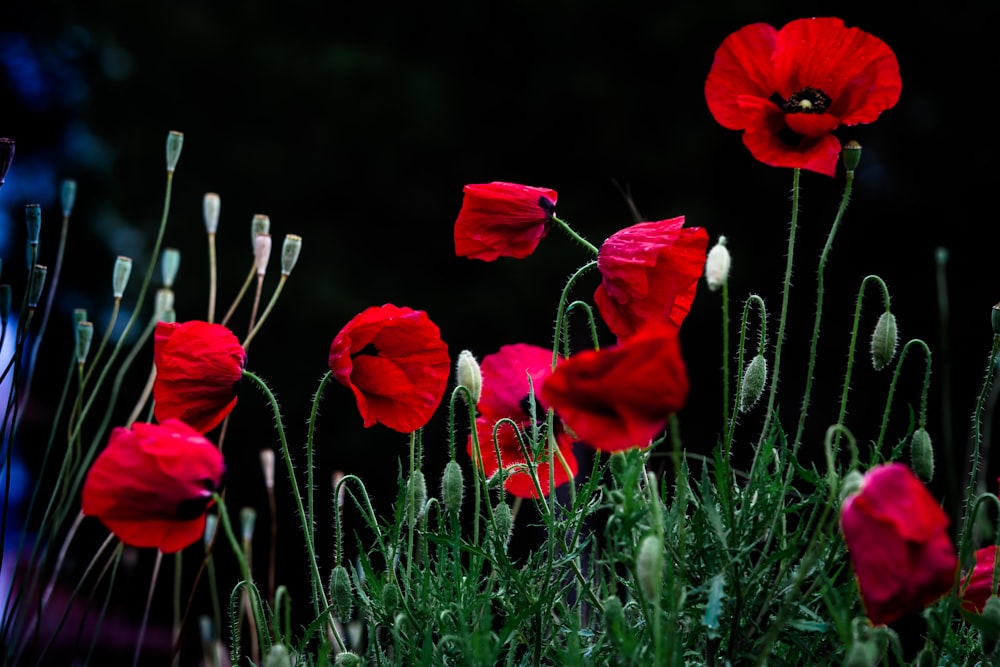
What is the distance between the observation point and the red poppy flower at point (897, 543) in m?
0.79

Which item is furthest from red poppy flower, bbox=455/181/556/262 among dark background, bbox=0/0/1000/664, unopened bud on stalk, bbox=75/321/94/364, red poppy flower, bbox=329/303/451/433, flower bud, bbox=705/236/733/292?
dark background, bbox=0/0/1000/664

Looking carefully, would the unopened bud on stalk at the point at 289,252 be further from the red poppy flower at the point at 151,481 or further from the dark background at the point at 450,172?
the dark background at the point at 450,172

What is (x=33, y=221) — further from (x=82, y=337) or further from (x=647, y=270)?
(x=647, y=270)

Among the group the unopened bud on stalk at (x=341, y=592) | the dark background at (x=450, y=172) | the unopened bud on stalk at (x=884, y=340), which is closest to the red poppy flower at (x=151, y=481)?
the unopened bud on stalk at (x=341, y=592)

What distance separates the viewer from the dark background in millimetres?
4922

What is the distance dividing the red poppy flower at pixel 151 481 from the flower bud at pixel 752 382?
46 centimetres

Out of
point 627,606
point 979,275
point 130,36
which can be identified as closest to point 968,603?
point 627,606

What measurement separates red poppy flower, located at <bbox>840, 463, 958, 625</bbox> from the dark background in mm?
3827

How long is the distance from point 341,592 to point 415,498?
0.44ft

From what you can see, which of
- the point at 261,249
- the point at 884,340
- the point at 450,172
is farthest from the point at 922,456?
the point at 450,172

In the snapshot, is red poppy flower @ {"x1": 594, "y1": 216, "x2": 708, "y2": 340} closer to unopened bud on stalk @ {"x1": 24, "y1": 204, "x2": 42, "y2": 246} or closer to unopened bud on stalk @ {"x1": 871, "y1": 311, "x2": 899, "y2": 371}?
unopened bud on stalk @ {"x1": 871, "y1": 311, "x2": 899, "y2": 371}

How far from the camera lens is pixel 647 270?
107 centimetres

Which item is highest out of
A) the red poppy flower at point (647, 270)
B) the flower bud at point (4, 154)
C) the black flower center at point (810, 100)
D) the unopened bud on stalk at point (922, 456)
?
the black flower center at point (810, 100)

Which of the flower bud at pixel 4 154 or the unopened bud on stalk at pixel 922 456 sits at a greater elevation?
the flower bud at pixel 4 154
